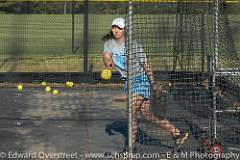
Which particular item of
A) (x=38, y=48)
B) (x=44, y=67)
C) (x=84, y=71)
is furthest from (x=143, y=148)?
(x=38, y=48)

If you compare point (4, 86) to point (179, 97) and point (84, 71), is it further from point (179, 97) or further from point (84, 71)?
point (179, 97)

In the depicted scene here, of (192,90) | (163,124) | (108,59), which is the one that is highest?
(108,59)

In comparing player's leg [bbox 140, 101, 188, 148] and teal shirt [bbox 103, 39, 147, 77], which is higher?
teal shirt [bbox 103, 39, 147, 77]

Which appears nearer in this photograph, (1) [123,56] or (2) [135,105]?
(2) [135,105]

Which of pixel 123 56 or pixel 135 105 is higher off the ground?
pixel 123 56

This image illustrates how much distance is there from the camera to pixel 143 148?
7559 mm

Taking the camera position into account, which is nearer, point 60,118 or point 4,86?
point 60,118

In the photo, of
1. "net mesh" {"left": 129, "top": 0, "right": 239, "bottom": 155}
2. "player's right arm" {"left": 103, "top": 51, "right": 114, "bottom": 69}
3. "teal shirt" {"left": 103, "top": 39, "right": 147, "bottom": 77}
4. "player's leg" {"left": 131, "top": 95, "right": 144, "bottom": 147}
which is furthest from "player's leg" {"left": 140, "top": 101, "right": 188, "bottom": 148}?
"player's right arm" {"left": 103, "top": 51, "right": 114, "bottom": 69}

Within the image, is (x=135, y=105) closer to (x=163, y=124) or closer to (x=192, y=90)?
(x=163, y=124)

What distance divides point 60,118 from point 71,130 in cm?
83

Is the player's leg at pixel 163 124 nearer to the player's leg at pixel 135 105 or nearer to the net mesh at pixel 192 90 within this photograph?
the net mesh at pixel 192 90

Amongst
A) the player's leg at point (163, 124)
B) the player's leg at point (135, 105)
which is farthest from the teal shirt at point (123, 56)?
the player's leg at point (163, 124)

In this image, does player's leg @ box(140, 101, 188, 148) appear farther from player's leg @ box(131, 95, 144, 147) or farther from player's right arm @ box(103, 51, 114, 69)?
player's right arm @ box(103, 51, 114, 69)

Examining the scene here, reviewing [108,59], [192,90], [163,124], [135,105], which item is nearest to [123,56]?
[108,59]
